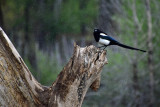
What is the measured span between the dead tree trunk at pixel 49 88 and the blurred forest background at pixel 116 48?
5369mm

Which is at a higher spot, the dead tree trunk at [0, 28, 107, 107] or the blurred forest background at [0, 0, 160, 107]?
the dead tree trunk at [0, 28, 107, 107]

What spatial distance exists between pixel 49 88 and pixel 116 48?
6.66 meters

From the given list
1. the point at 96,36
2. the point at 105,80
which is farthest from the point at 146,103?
the point at 96,36

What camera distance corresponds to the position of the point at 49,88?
504 centimetres

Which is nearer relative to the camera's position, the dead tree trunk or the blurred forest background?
the dead tree trunk

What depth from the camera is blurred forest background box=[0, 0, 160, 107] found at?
38.3 ft

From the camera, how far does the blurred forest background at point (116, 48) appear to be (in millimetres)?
11664

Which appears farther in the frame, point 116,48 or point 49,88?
point 116,48

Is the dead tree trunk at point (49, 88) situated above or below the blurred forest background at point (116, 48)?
above

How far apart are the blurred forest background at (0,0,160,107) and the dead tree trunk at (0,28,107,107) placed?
211 inches

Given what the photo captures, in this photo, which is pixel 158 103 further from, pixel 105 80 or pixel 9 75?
pixel 9 75

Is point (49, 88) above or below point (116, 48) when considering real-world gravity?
above

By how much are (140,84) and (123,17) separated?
231cm

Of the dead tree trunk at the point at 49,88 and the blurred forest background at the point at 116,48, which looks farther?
the blurred forest background at the point at 116,48
